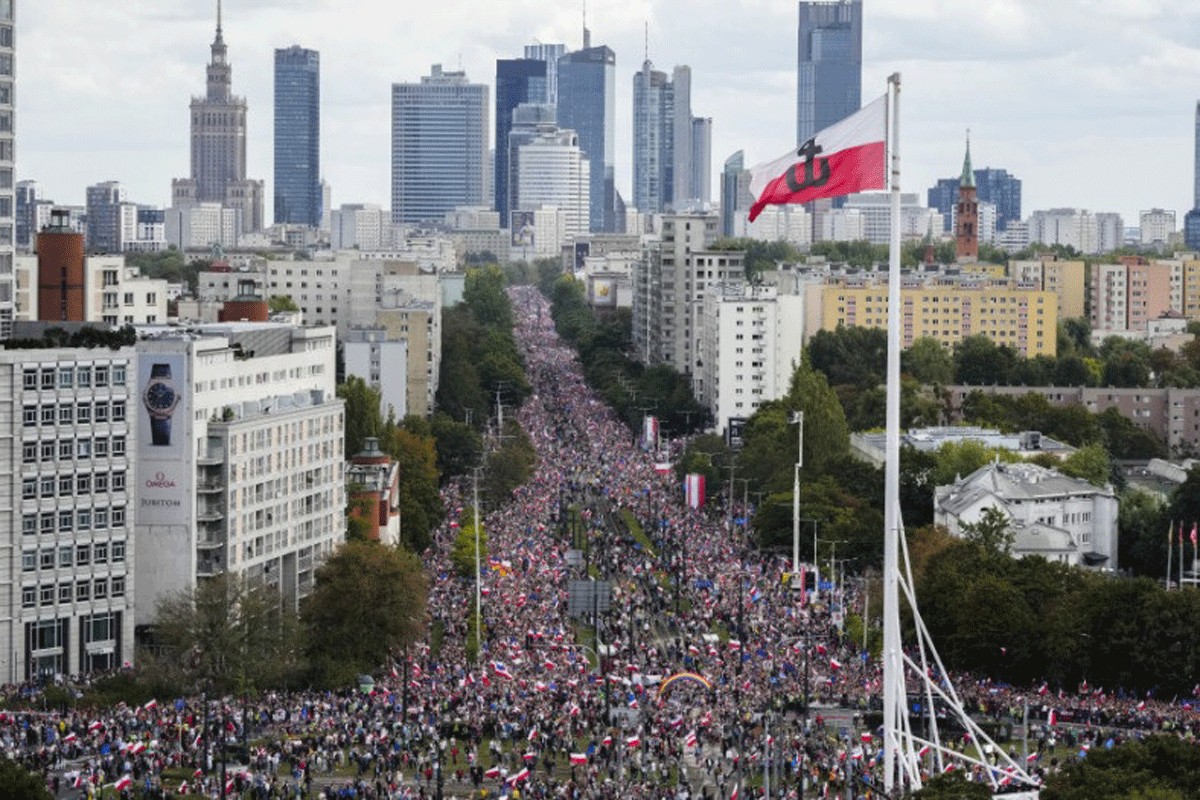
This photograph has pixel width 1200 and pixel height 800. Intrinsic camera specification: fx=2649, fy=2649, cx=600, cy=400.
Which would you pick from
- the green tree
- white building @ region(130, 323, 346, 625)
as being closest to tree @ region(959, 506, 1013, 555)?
white building @ region(130, 323, 346, 625)

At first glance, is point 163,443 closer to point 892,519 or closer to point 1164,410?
point 892,519

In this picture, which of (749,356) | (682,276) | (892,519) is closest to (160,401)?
(892,519)

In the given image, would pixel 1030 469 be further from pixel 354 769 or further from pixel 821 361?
pixel 821 361

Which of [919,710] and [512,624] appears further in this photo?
[512,624]

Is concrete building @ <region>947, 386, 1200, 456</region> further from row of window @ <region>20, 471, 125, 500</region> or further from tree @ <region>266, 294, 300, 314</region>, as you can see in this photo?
row of window @ <region>20, 471, 125, 500</region>

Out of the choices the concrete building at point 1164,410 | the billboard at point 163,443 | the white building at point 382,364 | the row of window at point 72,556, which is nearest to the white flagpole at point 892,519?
the row of window at point 72,556

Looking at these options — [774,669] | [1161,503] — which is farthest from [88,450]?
[1161,503]

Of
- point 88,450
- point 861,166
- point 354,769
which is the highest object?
point 861,166
